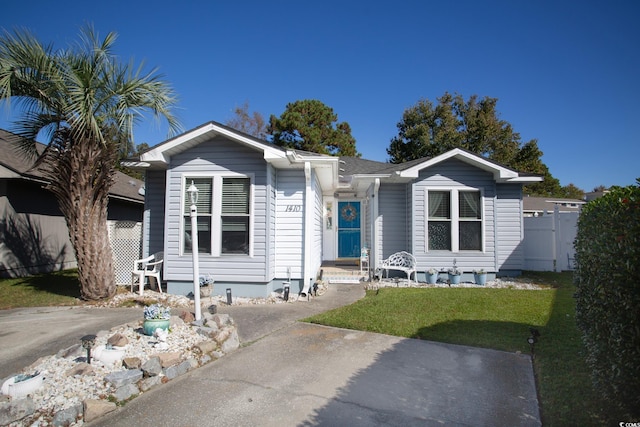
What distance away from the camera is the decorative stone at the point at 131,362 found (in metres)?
3.78

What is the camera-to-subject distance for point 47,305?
7578mm

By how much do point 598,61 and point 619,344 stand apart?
38.5ft

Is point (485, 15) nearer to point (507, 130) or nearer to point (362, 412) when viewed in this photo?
point (362, 412)

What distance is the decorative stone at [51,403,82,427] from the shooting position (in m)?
2.98

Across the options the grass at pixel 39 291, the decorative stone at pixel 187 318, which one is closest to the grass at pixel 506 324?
the decorative stone at pixel 187 318

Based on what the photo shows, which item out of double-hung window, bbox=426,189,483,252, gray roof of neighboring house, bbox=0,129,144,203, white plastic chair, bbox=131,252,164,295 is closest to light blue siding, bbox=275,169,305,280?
white plastic chair, bbox=131,252,164,295

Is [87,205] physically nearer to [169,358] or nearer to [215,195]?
[215,195]

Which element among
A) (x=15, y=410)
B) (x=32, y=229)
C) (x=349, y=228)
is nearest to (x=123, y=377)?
(x=15, y=410)

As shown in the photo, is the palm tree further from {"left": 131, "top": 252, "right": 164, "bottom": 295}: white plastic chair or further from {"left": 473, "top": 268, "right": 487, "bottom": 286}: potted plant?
{"left": 473, "top": 268, "right": 487, "bottom": 286}: potted plant

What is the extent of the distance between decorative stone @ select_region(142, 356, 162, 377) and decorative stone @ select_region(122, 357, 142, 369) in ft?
0.37

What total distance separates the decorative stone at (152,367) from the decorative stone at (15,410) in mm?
931

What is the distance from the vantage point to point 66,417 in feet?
9.87

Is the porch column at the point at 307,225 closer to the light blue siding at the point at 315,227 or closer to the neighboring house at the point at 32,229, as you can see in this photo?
the light blue siding at the point at 315,227

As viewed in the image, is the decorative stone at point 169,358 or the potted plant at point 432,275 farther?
the potted plant at point 432,275
